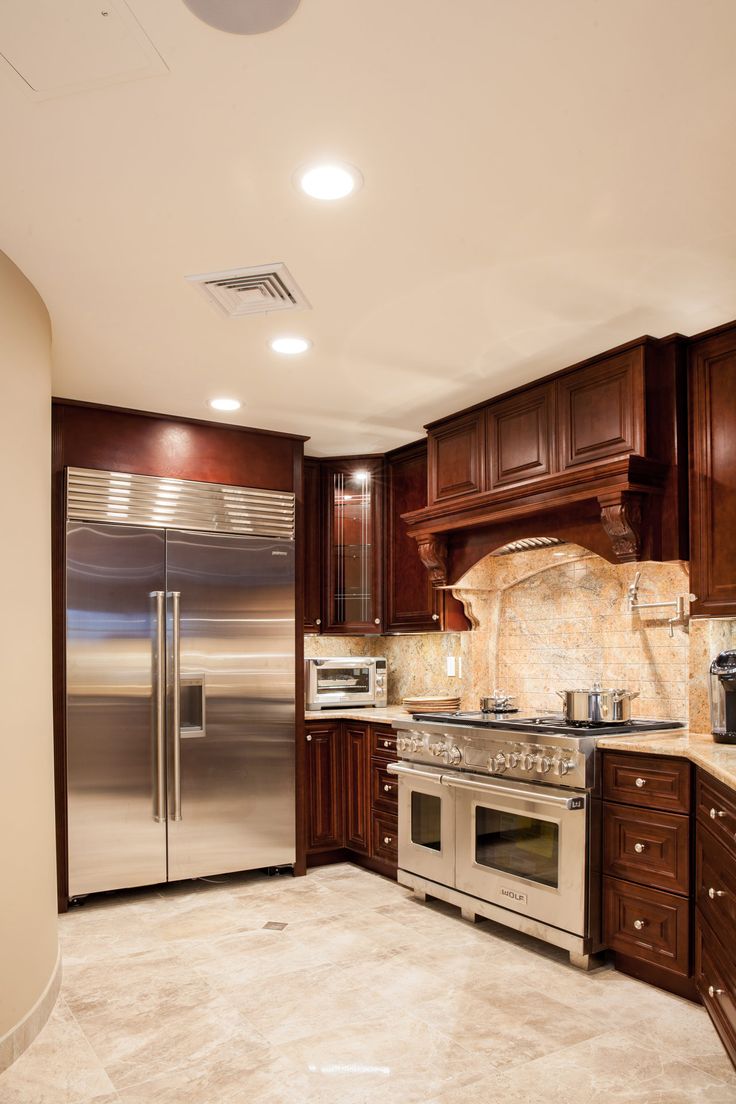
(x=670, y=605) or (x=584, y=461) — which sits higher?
(x=584, y=461)

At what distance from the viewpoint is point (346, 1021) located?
2910mm

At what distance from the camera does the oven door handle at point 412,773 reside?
4.17 metres

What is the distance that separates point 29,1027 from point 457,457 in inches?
122

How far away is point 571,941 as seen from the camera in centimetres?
335

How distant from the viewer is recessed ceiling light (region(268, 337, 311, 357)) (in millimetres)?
3506

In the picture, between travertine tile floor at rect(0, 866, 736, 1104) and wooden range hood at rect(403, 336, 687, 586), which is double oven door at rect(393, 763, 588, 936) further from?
wooden range hood at rect(403, 336, 687, 586)

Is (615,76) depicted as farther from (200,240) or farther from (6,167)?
(6,167)

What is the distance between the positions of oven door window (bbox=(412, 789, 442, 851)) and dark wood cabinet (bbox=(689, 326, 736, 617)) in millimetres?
1639

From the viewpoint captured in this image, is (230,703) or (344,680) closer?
(230,703)

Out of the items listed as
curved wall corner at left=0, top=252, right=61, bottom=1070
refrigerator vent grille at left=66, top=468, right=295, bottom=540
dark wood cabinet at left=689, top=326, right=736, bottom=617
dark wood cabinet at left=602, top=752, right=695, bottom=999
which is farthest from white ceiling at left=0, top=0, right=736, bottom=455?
dark wood cabinet at left=602, top=752, right=695, bottom=999

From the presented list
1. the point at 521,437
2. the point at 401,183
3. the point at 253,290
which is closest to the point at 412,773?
the point at 521,437

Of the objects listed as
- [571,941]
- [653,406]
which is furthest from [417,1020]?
[653,406]

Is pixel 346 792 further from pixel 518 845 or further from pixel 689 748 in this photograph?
pixel 689 748

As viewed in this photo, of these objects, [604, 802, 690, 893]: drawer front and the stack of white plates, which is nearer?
[604, 802, 690, 893]: drawer front
